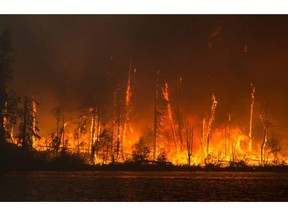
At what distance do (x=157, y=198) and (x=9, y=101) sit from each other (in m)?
2.06

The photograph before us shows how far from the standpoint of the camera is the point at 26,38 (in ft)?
19.8

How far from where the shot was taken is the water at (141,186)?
19.0ft

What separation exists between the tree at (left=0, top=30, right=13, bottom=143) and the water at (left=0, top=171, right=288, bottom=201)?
642mm

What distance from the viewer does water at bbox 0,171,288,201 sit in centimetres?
578

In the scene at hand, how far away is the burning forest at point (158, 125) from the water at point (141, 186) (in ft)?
0.60

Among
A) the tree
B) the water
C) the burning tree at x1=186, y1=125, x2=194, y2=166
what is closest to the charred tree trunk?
the tree

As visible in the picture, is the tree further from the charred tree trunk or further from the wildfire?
the wildfire

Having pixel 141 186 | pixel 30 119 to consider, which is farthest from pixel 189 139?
pixel 30 119

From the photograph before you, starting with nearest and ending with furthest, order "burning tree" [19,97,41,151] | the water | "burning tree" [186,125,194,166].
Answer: the water, "burning tree" [19,97,41,151], "burning tree" [186,125,194,166]

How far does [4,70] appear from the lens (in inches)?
235

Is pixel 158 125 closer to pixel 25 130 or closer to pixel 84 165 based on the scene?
pixel 84 165

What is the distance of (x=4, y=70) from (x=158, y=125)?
193cm
